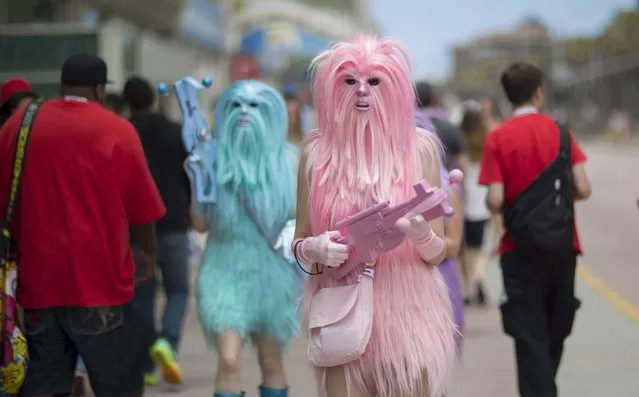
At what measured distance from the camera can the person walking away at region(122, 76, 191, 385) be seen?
813 centimetres

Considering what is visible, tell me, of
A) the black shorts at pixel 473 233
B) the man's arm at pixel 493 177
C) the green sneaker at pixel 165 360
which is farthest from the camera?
the black shorts at pixel 473 233

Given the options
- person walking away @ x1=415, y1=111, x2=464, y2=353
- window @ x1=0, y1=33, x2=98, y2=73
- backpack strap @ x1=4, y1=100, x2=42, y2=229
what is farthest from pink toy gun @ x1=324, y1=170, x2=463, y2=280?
window @ x1=0, y1=33, x2=98, y2=73

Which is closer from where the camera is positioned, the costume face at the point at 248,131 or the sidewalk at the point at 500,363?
the costume face at the point at 248,131

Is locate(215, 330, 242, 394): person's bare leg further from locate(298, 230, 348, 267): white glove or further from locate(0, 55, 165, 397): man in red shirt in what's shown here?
locate(298, 230, 348, 267): white glove

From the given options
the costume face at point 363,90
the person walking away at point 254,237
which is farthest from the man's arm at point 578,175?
the costume face at point 363,90

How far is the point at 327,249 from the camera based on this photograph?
4293mm

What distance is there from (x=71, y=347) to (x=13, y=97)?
2.13m

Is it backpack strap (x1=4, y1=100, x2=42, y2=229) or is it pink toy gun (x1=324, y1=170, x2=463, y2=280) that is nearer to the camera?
pink toy gun (x1=324, y1=170, x2=463, y2=280)

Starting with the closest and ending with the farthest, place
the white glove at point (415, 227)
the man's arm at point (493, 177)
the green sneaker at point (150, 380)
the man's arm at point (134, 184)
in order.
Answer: the white glove at point (415, 227) < the man's arm at point (134, 184) < the man's arm at point (493, 177) < the green sneaker at point (150, 380)

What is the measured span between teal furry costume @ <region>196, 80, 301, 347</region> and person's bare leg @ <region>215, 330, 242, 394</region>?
102mm

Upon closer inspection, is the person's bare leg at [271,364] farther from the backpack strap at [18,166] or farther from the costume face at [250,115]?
the backpack strap at [18,166]

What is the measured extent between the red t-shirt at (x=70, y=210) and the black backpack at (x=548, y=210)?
2040mm

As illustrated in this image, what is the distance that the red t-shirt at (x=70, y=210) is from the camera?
5223 millimetres

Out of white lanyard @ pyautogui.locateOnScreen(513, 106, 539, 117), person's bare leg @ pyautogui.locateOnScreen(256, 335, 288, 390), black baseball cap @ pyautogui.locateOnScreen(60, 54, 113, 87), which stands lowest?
person's bare leg @ pyautogui.locateOnScreen(256, 335, 288, 390)
